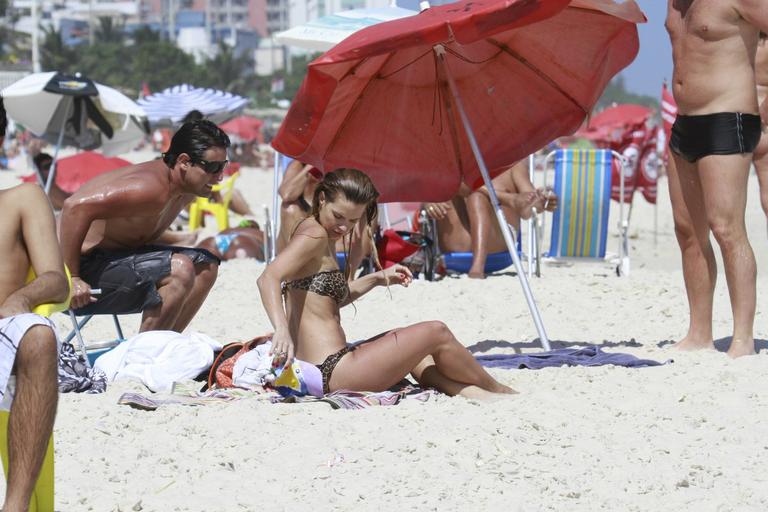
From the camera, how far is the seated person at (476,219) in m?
8.80

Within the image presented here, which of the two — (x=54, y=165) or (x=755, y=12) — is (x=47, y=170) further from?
(x=755, y=12)

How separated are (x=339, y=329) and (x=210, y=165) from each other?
1.32 meters

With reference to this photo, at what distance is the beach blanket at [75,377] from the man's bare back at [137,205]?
38.5 inches

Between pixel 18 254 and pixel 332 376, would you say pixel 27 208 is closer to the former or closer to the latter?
pixel 18 254

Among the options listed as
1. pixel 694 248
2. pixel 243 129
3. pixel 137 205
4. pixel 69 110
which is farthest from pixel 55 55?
pixel 694 248

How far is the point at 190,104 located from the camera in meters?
18.9

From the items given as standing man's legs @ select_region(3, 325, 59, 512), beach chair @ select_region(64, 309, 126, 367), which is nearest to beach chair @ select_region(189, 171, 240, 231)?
beach chair @ select_region(64, 309, 126, 367)

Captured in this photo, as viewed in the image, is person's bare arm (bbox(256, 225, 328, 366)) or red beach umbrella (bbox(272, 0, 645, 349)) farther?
red beach umbrella (bbox(272, 0, 645, 349))

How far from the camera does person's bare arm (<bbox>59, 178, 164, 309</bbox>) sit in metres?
5.29

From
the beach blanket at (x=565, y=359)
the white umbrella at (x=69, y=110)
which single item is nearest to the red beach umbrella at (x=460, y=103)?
the beach blanket at (x=565, y=359)

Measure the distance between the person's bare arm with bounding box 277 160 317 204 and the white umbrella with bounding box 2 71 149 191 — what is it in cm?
439

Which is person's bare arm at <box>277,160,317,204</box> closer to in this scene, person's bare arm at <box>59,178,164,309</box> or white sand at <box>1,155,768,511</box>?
person's bare arm at <box>59,178,164,309</box>

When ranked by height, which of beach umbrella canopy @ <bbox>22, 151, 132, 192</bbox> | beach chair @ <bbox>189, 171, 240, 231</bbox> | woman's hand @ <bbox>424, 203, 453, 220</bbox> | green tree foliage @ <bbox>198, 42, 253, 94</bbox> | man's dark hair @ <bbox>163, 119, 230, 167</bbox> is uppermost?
man's dark hair @ <bbox>163, 119, 230, 167</bbox>

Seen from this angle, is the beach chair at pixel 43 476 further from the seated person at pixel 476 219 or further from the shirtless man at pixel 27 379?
the seated person at pixel 476 219
